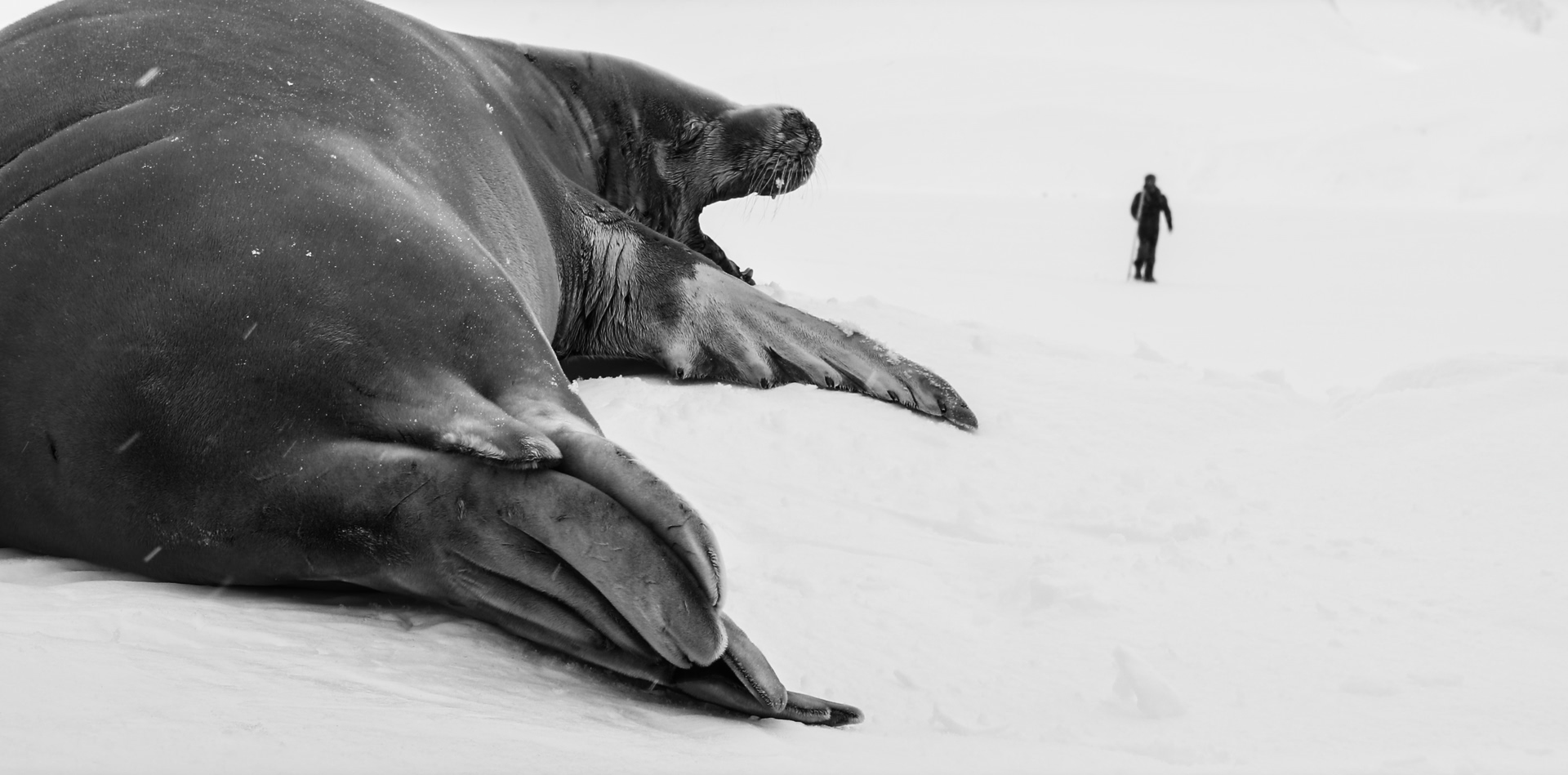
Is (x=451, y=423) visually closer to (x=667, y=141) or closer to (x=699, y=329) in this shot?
(x=699, y=329)

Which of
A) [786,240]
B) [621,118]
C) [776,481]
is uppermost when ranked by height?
[621,118]

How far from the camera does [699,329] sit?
4.52 m

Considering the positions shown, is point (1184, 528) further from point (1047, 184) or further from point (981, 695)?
point (1047, 184)

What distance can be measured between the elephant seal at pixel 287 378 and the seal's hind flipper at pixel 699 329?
1364 millimetres

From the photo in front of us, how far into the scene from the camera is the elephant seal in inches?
80.7

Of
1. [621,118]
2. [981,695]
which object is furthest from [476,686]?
[621,118]

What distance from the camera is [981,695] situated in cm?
231

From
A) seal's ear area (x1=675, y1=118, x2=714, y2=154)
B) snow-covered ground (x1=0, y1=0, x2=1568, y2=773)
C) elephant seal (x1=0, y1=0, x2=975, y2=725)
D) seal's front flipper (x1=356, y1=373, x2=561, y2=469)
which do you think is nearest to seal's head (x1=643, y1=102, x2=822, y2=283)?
seal's ear area (x1=675, y1=118, x2=714, y2=154)

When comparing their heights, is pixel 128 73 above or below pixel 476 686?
above

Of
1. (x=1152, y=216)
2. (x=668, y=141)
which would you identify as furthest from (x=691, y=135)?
(x=1152, y=216)

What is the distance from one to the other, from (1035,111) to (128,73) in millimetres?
26964

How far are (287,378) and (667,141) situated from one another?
3.39m

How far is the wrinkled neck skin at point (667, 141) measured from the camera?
5.16 meters

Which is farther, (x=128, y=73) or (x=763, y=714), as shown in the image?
(x=128, y=73)
